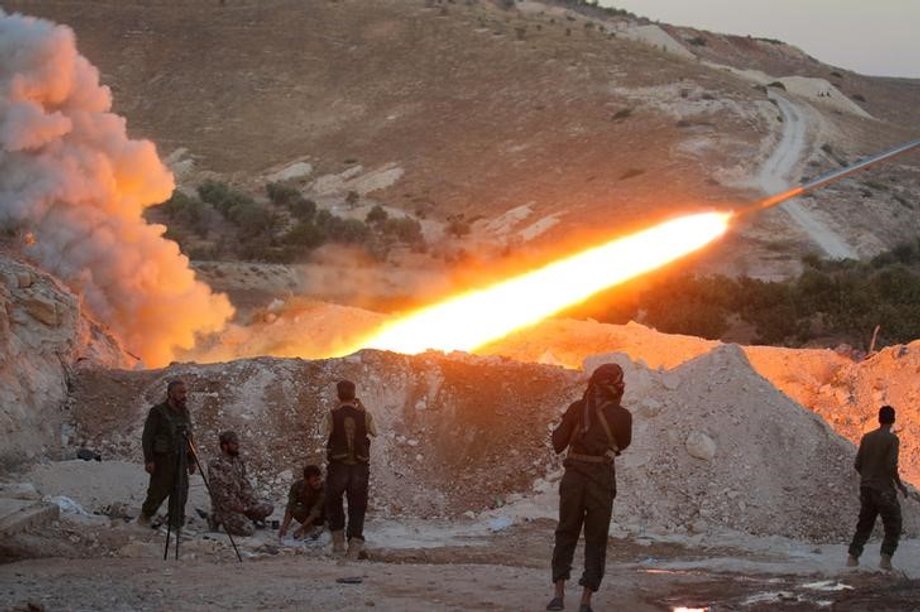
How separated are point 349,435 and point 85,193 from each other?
28.7 ft

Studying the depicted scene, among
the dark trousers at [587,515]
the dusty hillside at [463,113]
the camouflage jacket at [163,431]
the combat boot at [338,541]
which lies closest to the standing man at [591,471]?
the dark trousers at [587,515]

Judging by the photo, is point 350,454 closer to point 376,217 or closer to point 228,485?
point 228,485

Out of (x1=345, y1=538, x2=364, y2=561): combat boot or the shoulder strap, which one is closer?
the shoulder strap

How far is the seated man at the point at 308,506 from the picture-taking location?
10.7 meters

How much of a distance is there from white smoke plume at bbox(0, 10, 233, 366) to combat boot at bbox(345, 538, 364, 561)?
318 inches

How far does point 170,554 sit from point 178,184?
4302 centimetres

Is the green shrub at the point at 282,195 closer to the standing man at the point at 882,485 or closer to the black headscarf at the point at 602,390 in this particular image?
the standing man at the point at 882,485

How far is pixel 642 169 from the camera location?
45562 mm

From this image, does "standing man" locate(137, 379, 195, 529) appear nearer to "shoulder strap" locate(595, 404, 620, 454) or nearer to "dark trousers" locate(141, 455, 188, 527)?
"dark trousers" locate(141, 455, 188, 527)

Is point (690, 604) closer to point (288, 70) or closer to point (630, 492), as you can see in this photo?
point (630, 492)

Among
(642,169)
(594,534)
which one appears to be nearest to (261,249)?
(642,169)

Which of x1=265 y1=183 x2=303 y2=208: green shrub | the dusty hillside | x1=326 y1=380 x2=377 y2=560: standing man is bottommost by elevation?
x1=326 y1=380 x2=377 y2=560: standing man

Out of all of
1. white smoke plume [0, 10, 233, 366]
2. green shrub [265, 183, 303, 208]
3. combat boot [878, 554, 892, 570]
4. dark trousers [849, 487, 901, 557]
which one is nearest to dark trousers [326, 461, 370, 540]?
dark trousers [849, 487, 901, 557]

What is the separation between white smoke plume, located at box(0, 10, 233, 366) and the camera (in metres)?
16.3
